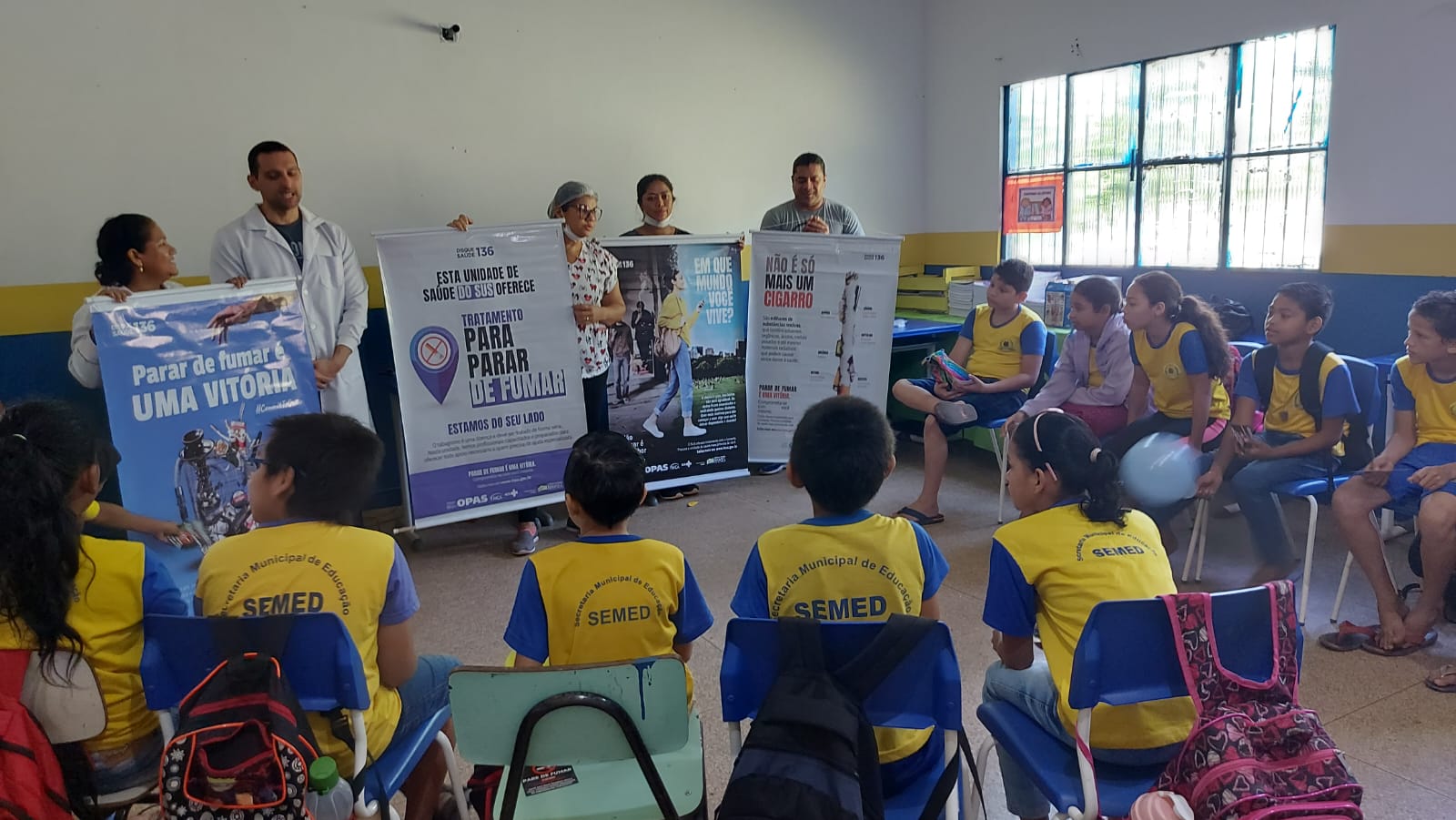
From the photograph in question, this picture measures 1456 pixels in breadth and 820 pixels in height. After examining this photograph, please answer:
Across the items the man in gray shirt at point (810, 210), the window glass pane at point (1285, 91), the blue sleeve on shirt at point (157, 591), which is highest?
the window glass pane at point (1285, 91)

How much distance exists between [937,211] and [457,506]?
13.6 ft

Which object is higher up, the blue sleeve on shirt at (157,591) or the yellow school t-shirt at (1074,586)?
the blue sleeve on shirt at (157,591)

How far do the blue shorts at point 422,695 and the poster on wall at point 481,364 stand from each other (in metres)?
2.05

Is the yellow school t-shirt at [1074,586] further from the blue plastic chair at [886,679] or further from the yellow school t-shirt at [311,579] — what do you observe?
the yellow school t-shirt at [311,579]

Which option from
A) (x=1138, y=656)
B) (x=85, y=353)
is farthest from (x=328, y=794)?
(x=85, y=353)

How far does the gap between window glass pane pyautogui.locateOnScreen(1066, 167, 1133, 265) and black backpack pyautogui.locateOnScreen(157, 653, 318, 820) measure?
5.29 meters

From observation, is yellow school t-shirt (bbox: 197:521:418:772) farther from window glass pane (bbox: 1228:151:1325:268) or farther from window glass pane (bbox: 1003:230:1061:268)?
window glass pane (bbox: 1003:230:1061:268)

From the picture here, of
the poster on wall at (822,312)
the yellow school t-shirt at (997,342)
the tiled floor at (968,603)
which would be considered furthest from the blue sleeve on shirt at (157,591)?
the yellow school t-shirt at (997,342)

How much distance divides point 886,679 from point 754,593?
12.0 inches

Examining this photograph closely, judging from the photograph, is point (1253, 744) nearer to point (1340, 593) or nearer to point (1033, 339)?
point (1340, 593)

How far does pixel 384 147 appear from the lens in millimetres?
4488

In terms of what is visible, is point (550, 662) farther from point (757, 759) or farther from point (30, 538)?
point (30, 538)

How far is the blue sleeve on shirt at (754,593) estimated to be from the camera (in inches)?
64.6

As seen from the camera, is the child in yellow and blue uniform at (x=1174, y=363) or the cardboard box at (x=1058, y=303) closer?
the child in yellow and blue uniform at (x=1174, y=363)
